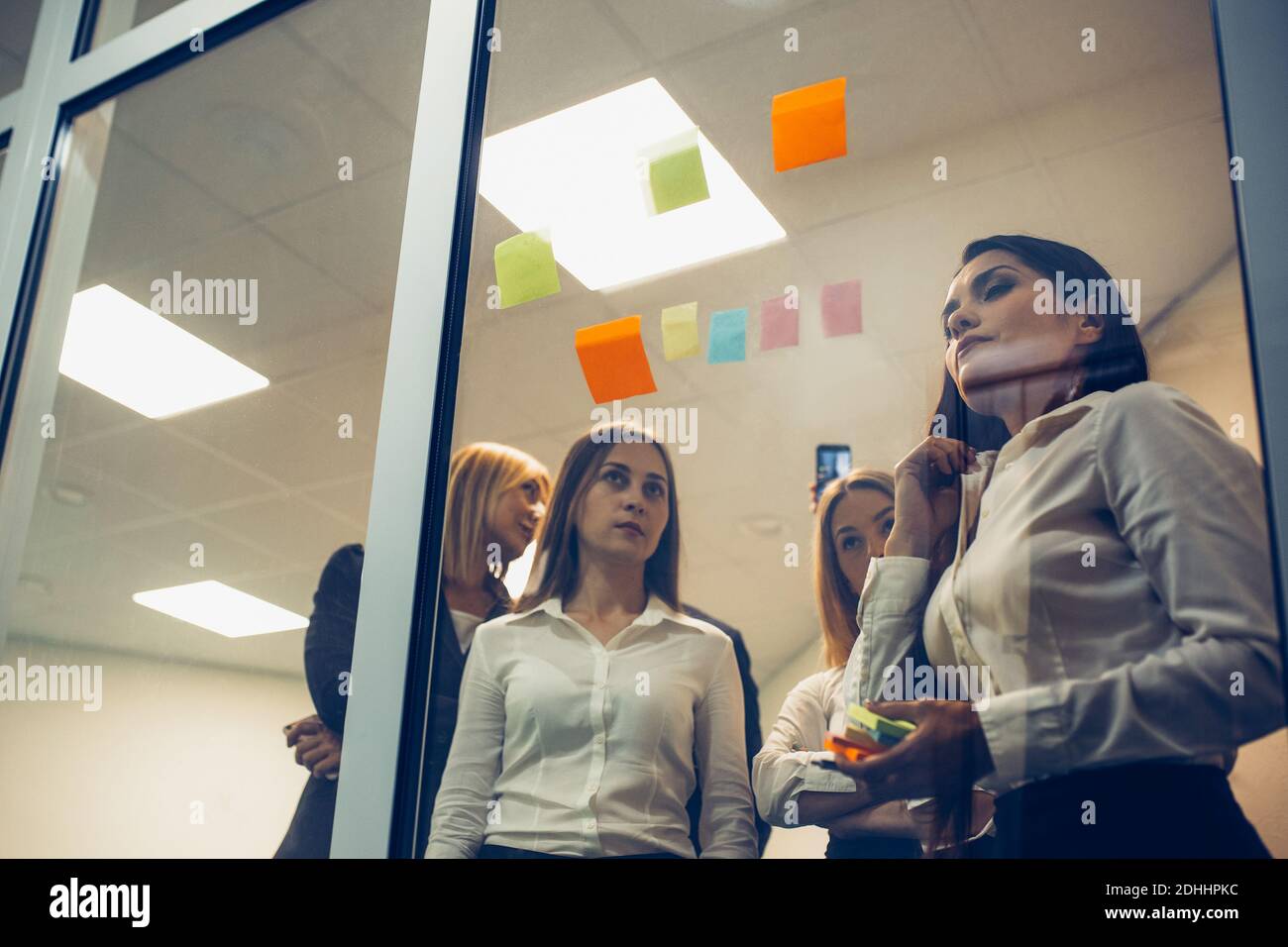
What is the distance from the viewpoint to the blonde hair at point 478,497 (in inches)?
52.5

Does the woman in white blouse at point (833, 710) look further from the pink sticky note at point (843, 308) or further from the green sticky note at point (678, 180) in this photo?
the green sticky note at point (678, 180)

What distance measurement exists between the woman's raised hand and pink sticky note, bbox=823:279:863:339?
0.53 ft

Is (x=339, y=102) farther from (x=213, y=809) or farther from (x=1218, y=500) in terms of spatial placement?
(x=1218, y=500)

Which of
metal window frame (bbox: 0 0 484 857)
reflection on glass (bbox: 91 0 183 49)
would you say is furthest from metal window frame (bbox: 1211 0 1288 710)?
reflection on glass (bbox: 91 0 183 49)

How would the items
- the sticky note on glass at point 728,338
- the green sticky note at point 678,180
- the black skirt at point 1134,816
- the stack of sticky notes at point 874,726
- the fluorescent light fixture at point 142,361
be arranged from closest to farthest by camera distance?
the black skirt at point 1134,816 → the stack of sticky notes at point 874,726 → the sticky note on glass at point 728,338 → the green sticky note at point 678,180 → the fluorescent light fixture at point 142,361

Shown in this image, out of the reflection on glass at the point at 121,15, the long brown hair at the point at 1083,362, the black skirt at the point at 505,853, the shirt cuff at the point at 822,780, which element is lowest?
the black skirt at the point at 505,853

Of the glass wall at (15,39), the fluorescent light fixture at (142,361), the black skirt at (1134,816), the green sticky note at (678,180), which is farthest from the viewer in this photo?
the glass wall at (15,39)

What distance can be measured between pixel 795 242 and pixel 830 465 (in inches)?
11.1

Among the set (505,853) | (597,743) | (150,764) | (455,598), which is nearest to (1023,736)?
(597,743)

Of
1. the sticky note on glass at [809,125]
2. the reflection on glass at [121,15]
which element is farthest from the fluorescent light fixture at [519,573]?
the reflection on glass at [121,15]

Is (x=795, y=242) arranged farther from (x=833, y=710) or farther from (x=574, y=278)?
(x=833, y=710)

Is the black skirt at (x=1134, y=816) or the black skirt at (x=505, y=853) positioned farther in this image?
the black skirt at (x=505, y=853)

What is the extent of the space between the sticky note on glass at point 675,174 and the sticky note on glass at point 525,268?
147 mm
